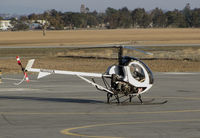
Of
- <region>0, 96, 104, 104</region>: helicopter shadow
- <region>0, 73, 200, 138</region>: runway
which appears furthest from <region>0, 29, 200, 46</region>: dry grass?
<region>0, 96, 104, 104</region>: helicopter shadow

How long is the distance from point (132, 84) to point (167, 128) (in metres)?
4.84

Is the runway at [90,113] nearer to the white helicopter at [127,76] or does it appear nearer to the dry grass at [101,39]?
the white helicopter at [127,76]

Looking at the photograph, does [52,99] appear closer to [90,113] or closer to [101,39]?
[90,113]

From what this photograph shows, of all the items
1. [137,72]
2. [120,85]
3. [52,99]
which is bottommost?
[52,99]

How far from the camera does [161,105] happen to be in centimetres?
2164

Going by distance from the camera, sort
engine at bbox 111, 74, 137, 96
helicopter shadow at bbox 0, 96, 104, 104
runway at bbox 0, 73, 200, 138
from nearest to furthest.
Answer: runway at bbox 0, 73, 200, 138 → engine at bbox 111, 74, 137, 96 → helicopter shadow at bbox 0, 96, 104, 104

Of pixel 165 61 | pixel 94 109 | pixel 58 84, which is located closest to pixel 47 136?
pixel 94 109

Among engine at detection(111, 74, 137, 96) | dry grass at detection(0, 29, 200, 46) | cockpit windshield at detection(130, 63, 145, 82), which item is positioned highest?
cockpit windshield at detection(130, 63, 145, 82)

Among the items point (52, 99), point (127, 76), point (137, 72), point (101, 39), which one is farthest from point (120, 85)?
point (101, 39)

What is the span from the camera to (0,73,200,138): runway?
51.5 feet

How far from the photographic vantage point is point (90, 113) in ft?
64.0

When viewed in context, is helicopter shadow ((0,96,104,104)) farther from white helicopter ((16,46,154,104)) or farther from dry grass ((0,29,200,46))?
dry grass ((0,29,200,46))

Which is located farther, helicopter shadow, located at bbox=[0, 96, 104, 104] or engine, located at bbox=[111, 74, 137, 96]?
helicopter shadow, located at bbox=[0, 96, 104, 104]

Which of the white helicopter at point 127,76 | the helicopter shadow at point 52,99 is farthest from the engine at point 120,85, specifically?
the helicopter shadow at point 52,99
